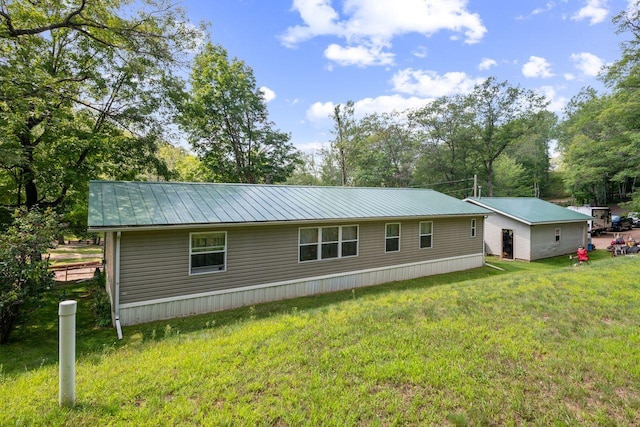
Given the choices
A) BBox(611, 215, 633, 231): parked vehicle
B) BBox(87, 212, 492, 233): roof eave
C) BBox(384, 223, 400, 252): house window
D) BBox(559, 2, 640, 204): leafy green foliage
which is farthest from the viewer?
BBox(611, 215, 633, 231): parked vehicle

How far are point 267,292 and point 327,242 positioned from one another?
2.70 m

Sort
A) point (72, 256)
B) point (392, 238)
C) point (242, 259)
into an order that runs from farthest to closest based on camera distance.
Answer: point (72, 256)
point (392, 238)
point (242, 259)

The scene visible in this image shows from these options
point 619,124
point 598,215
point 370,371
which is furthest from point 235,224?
point 598,215

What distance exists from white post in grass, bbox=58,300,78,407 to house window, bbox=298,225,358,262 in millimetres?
7087

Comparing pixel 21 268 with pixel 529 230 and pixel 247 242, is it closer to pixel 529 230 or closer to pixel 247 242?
pixel 247 242

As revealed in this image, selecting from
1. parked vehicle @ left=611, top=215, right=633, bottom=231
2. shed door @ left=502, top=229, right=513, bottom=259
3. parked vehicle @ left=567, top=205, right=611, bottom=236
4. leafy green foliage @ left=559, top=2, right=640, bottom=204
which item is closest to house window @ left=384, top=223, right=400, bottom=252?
shed door @ left=502, top=229, right=513, bottom=259

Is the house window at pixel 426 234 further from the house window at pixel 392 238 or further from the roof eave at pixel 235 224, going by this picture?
the house window at pixel 392 238

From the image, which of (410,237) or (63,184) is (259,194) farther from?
(63,184)

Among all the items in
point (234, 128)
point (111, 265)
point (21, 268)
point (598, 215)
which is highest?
point (234, 128)

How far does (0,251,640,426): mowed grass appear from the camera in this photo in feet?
10.4

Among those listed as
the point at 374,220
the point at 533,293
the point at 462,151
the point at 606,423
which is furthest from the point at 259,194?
the point at 462,151

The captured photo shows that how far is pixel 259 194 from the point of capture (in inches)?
430

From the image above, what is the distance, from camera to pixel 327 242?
34.7ft

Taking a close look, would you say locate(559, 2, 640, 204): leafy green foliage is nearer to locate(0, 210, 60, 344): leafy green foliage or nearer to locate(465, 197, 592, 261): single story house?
locate(465, 197, 592, 261): single story house
